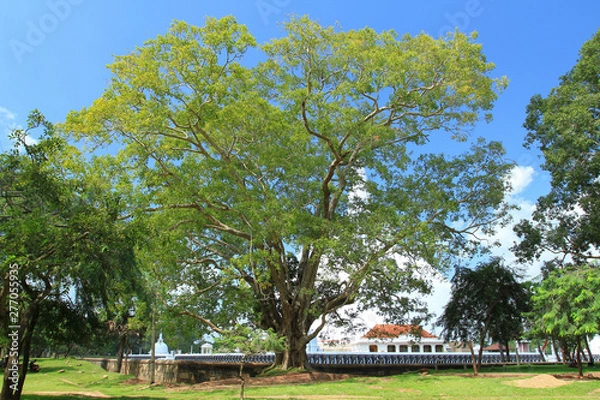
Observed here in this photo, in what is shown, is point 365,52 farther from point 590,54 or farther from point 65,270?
point 65,270

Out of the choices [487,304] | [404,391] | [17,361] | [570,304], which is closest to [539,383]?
[570,304]

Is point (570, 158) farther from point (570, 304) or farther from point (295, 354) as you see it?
point (295, 354)

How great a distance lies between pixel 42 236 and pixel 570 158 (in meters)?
18.1

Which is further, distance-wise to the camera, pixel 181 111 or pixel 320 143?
pixel 320 143

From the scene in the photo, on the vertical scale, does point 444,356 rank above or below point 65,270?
below

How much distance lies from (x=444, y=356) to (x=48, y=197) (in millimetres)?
23448

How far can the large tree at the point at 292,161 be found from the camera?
15.1m

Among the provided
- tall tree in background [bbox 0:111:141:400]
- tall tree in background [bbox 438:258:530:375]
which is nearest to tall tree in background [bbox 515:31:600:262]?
tall tree in background [bbox 438:258:530:375]

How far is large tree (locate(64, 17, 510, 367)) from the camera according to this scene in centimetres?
1511

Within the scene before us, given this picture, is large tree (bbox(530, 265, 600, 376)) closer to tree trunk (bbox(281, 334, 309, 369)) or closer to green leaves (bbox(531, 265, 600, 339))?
green leaves (bbox(531, 265, 600, 339))

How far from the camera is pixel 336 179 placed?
66.9ft

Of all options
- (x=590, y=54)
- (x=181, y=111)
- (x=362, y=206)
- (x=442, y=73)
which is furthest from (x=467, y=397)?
(x=590, y=54)

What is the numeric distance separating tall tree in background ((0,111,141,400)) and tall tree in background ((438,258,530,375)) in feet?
58.5

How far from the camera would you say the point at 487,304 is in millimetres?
22562
